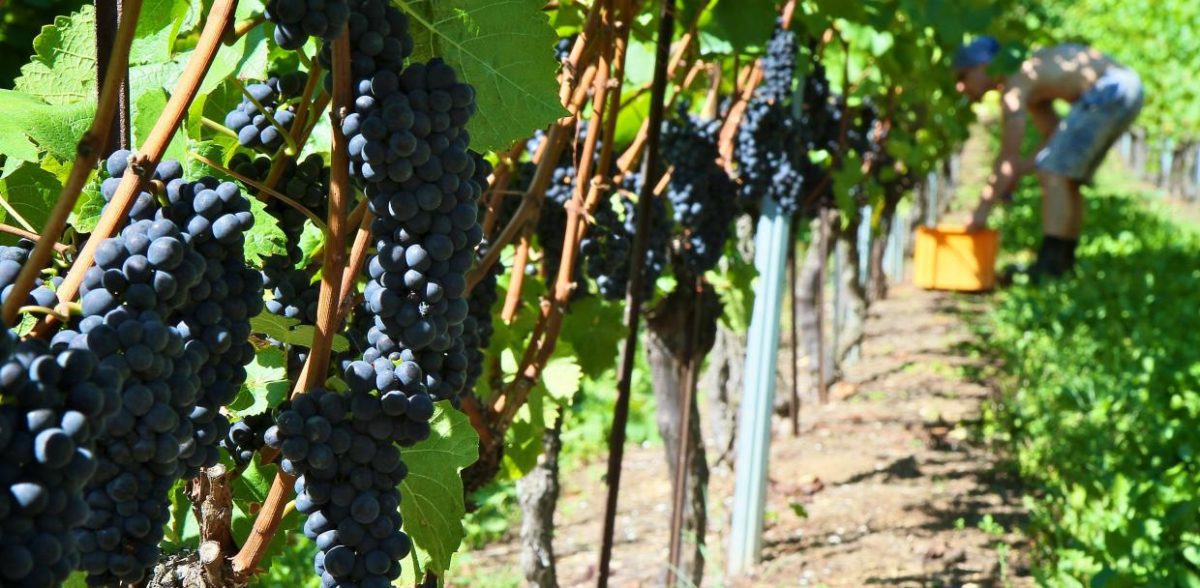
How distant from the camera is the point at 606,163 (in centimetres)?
218

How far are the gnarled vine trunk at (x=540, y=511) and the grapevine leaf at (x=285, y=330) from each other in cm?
178

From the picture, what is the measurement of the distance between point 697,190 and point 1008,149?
6.45m

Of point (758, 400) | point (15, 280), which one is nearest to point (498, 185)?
point (15, 280)

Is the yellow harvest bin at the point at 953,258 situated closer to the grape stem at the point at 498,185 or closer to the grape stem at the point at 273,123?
the grape stem at the point at 498,185

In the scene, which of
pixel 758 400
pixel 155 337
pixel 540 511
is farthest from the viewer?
pixel 758 400

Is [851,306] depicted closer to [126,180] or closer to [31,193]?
[31,193]

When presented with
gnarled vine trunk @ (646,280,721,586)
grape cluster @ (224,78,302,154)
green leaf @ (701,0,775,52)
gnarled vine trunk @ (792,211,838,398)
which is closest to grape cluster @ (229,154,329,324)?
grape cluster @ (224,78,302,154)

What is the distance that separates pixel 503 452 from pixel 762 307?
7.23 ft

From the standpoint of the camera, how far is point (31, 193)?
1178 mm

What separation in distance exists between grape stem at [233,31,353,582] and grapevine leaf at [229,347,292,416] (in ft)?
0.32

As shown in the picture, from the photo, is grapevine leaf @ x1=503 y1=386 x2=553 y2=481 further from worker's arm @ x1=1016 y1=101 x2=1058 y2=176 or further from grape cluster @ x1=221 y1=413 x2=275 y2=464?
worker's arm @ x1=1016 y1=101 x2=1058 y2=176

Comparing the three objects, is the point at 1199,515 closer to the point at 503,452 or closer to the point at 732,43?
the point at 732,43

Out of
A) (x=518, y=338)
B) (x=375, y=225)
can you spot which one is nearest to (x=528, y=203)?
(x=518, y=338)

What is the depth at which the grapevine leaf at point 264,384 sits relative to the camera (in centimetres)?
120
